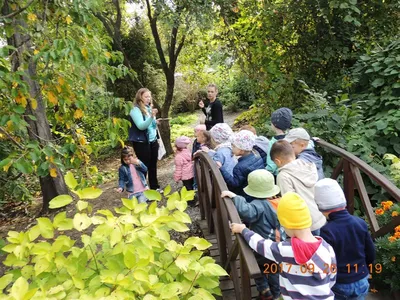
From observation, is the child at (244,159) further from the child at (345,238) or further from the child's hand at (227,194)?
the child at (345,238)

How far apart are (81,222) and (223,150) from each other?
2257mm

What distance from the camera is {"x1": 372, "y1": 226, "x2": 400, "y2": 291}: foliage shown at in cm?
254

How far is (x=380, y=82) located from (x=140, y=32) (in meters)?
7.36

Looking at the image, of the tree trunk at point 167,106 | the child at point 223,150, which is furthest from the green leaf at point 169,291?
the tree trunk at point 167,106

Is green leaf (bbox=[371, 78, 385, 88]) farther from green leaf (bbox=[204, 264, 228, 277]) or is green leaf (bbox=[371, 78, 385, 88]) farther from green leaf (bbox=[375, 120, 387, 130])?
green leaf (bbox=[204, 264, 228, 277])

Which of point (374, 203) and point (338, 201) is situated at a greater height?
point (338, 201)

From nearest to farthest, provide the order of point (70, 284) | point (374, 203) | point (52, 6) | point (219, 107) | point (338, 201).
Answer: point (70, 284) → point (338, 201) → point (52, 6) → point (374, 203) → point (219, 107)

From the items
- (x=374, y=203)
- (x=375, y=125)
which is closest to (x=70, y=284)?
(x=374, y=203)

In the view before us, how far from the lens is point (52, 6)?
10.0ft

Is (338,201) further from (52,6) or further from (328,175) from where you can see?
(52,6)

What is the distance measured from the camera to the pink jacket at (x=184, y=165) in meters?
4.66

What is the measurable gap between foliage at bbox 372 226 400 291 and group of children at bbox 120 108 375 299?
1.59ft

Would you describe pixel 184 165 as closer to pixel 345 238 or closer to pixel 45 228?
pixel 345 238

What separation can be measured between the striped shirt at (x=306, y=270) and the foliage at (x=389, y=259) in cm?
98
